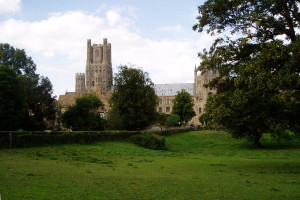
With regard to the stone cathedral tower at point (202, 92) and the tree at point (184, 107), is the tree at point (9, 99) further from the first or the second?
the stone cathedral tower at point (202, 92)

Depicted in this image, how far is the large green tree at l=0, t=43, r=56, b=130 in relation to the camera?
49056 mm

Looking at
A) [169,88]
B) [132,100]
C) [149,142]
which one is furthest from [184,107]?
[169,88]

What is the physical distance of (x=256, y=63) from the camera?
49.9ft

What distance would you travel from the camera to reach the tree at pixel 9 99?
39250 millimetres

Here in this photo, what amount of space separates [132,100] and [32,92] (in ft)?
55.7

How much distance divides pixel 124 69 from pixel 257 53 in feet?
124

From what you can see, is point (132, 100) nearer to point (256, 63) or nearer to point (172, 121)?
point (172, 121)

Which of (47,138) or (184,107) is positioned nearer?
(47,138)

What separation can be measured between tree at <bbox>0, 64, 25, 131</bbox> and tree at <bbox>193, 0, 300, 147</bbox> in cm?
2948

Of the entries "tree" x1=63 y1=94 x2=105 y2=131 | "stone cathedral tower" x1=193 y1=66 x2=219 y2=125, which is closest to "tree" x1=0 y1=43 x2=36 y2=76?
"tree" x1=63 y1=94 x2=105 y2=131

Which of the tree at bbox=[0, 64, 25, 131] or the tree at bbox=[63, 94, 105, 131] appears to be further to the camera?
the tree at bbox=[63, 94, 105, 131]

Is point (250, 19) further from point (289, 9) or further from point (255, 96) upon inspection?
point (255, 96)

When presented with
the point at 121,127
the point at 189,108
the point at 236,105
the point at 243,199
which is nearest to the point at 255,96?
the point at 236,105

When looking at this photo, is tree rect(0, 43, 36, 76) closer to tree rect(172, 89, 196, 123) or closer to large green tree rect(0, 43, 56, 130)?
large green tree rect(0, 43, 56, 130)
